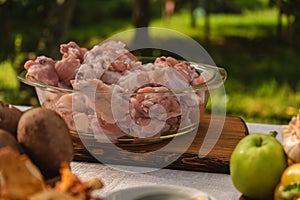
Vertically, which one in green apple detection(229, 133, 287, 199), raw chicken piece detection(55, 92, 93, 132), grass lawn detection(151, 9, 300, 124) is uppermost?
raw chicken piece detection(55, 92, 93, 132)

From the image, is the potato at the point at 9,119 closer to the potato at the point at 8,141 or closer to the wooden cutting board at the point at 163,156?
the potato at the point at 8,141

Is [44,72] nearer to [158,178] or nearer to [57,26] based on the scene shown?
[158,178]

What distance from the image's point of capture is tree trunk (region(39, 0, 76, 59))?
10.2 ft

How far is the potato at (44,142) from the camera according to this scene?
41.9 inches

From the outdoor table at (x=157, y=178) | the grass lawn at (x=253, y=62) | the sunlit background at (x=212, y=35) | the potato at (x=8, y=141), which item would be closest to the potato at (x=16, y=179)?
the potato at (x=8, y=141)

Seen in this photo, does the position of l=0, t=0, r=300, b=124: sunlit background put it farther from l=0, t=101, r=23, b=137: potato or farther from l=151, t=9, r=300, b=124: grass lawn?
l=0, t=101, r=23, b=137: potato

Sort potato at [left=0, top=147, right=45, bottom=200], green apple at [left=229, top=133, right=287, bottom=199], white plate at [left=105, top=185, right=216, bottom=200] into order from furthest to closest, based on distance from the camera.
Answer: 1. green apple at [left=229, top=133, right=287, bottom=199]
2. white plate at [left=105, top=185, right=216, bottom=200]
3. potato at [left=0, top=147, right=45, bottom=200]

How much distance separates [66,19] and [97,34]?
2.08 meters

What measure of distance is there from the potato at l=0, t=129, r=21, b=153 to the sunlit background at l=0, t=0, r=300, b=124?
1.56 metres

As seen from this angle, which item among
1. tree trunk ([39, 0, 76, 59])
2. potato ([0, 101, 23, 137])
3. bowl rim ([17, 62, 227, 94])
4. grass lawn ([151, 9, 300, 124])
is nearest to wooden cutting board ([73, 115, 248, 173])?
bowl rim ([17, 62, 227, 94])

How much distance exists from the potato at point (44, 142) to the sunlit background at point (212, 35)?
1507 mm

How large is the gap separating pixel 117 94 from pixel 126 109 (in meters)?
0.04

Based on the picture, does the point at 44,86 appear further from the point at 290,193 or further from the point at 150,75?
the point at 290,193

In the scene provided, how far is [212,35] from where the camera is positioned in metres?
5.17
